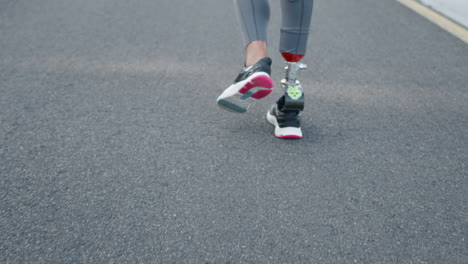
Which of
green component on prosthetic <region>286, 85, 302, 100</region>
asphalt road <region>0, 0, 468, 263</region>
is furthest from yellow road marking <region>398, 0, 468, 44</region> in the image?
green component on prosthetic <region>286, 85, 302, 100</region>

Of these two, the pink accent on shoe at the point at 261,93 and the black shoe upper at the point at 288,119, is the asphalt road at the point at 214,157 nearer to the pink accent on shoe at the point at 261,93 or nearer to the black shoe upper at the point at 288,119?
the black shoe upper at the point at 288,119

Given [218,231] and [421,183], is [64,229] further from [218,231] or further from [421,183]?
[421,183]

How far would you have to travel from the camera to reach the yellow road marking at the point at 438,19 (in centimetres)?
354

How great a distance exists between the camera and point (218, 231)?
1.35 metres

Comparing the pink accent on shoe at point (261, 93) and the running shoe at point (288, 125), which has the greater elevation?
the pink accent on shoe at point (261, 93)

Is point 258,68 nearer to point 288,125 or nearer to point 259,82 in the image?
point 259,82

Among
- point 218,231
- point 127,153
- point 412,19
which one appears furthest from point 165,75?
point 412,19

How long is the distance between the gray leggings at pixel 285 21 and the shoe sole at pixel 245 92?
214mm

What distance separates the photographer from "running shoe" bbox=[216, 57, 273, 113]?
169cm

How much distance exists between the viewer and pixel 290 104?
1871 mm

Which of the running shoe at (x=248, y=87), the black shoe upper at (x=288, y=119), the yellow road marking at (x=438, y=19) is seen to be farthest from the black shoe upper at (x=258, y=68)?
the yellow road marking at (x=438, y=19)

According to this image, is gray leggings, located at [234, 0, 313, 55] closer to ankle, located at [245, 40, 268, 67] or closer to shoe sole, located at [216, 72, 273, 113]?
ankle, located at [245, 40, 268, 67]

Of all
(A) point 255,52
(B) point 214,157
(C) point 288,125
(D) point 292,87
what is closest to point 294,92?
(D) point 292,87

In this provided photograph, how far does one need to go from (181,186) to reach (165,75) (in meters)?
1.13
